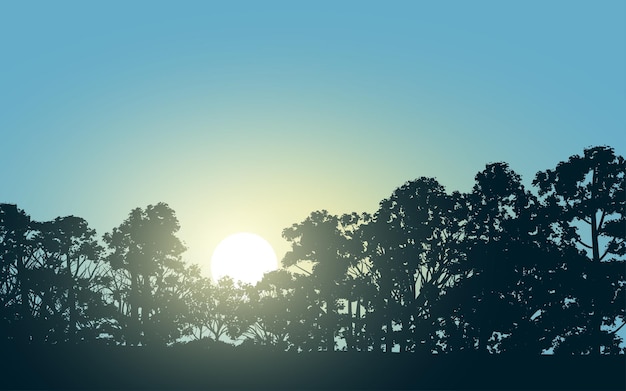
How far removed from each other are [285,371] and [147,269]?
23.2 m

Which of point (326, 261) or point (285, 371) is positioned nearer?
point (285, 371)

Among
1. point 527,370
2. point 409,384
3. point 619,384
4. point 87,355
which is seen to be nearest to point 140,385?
point 87,355

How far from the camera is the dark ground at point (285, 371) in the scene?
131ft

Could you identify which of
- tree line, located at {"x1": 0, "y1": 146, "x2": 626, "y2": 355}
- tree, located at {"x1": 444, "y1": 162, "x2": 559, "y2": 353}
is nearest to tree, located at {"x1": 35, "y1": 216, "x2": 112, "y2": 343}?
tree line, located at {"x1": 0, "y1": 146, "x2": 626, "y2": 355}

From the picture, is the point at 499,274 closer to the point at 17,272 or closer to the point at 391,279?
the point at 391,279

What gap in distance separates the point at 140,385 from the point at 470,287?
20.8 meters

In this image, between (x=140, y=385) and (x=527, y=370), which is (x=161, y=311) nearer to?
(x=140, y=385)

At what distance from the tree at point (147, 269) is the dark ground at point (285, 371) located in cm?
1876

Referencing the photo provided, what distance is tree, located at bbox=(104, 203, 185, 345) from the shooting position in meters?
59.7

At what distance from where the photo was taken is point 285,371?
4009 centimetres

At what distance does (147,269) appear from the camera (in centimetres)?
6025

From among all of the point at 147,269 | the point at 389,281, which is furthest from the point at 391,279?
the point at 147,269

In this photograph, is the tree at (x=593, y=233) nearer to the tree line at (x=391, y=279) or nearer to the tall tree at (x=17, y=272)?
the tree line at (x=391, y=279)

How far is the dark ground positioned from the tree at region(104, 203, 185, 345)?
18.8 meters
